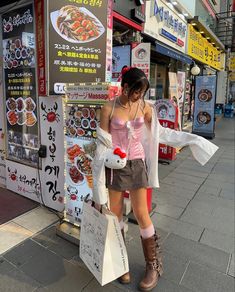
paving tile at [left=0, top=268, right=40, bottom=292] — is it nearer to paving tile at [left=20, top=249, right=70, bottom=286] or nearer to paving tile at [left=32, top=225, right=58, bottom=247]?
paving tile at [left=20, top=249, right=70, bottom=286]

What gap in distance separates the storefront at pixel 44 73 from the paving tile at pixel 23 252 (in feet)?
2.03

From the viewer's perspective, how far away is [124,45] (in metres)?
5.09

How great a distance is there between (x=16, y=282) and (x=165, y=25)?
7.23 meters

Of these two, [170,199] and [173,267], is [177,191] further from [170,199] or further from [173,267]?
[173,267]

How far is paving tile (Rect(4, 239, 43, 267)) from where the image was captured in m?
2.50

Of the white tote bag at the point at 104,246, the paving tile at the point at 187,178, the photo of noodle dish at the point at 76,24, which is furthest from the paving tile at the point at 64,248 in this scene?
the paving tile at the point at 187,178

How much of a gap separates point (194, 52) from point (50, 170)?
951 cm

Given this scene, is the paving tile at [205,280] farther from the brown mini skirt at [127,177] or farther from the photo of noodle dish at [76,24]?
the photo of noodle dish at [76,24]

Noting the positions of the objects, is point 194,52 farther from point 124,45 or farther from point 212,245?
point 212,245

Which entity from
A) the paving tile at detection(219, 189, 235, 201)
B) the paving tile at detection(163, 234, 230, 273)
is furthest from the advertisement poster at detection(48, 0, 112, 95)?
the paving tile at detection(219, 189, 235, 201)

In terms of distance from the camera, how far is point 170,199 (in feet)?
13.3

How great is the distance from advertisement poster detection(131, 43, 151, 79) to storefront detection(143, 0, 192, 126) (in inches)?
53.7

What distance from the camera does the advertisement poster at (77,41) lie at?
9.46 feet

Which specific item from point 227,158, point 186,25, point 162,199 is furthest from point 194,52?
point 162,199
